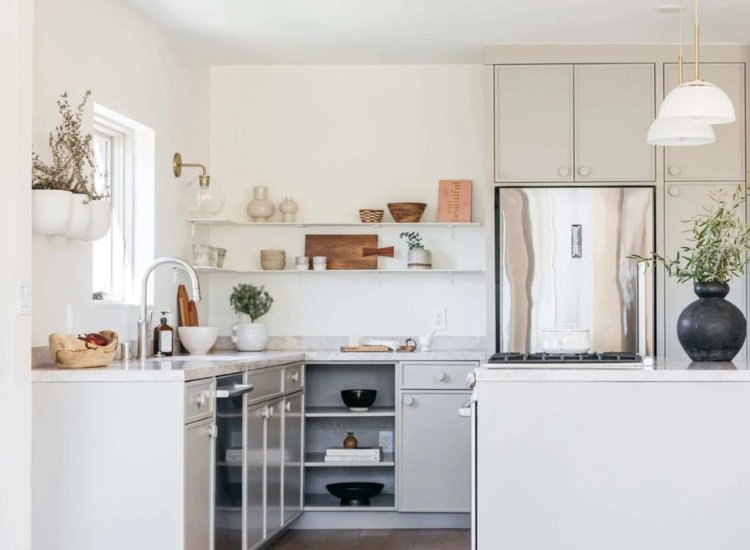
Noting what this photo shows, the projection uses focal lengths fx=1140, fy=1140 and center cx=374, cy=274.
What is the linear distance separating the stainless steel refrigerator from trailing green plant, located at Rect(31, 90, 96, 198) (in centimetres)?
230

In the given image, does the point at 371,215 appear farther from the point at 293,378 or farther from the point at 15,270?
the point at 15,270

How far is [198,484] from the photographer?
12.7 ft

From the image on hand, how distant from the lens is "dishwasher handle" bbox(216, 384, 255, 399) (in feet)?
13.5

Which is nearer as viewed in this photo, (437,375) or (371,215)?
(437,375)

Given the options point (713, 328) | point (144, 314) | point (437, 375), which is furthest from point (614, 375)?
point (437, 375)

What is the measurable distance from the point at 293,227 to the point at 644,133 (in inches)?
76.9

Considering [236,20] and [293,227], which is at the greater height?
[236,20]

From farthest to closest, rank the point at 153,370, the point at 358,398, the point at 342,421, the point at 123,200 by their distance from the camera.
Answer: the point at 342,421 → the point at 358,398 → the point at 123,200 → the point at 153,370

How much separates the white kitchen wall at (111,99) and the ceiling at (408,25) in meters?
0.16

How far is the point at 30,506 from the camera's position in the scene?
11.6 feet

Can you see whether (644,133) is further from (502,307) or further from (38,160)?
(38,160)

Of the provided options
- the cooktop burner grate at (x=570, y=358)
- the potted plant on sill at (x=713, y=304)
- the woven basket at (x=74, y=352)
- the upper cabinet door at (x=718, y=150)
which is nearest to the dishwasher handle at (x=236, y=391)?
the woven basket at (x=74, y=352)

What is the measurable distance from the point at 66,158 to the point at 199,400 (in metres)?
1.05

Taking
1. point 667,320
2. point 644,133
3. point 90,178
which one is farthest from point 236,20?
point 667,320
